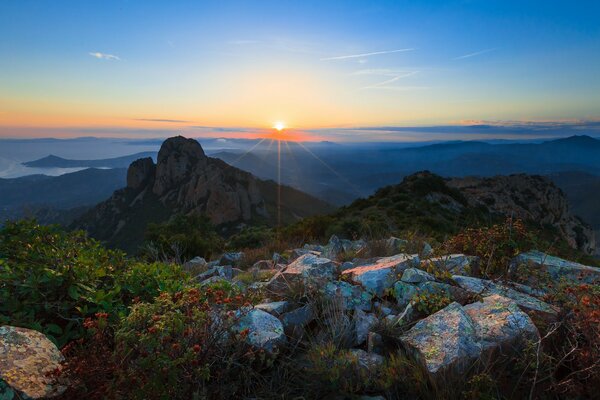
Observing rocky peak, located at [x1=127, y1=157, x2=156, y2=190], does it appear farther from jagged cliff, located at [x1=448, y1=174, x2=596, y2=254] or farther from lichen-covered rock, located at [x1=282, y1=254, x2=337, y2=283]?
lichen-covered rock, located at [x1=282, y1=254, x2=337, y2=283]

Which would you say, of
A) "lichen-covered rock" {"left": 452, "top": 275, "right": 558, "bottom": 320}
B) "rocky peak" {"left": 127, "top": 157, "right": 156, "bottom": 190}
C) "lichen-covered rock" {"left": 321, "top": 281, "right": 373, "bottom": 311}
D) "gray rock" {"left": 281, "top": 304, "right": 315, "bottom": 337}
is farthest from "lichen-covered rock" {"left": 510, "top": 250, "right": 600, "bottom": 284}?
"rocky peak" {"left": 127, "top": 157, "right": 156, "bottom": 190}

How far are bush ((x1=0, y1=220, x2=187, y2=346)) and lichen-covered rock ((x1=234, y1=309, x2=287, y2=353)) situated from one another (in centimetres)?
126

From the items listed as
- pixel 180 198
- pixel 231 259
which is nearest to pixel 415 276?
pixel 231 259

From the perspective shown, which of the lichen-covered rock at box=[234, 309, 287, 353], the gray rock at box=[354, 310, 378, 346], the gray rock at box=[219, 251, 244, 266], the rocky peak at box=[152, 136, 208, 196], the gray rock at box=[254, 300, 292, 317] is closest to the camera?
the lichen-covered rock at box=[234, 309, 287, 353]

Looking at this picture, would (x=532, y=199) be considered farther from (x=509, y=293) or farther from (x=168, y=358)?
(x=168, y=358)

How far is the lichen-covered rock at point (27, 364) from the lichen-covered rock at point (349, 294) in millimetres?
2725

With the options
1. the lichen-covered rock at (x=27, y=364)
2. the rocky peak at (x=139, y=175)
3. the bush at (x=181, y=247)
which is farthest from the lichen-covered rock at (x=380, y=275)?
the rocky peak at (x=139, y=175)

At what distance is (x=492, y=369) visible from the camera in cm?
298

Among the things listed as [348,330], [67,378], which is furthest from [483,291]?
[67,378]

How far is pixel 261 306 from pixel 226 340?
35.0 inches

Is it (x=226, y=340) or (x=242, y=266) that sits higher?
(x=226, y=340)

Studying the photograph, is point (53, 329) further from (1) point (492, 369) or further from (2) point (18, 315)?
(1) point (492, 369)

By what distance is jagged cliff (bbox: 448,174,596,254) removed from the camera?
136 ft

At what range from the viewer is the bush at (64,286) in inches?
141
